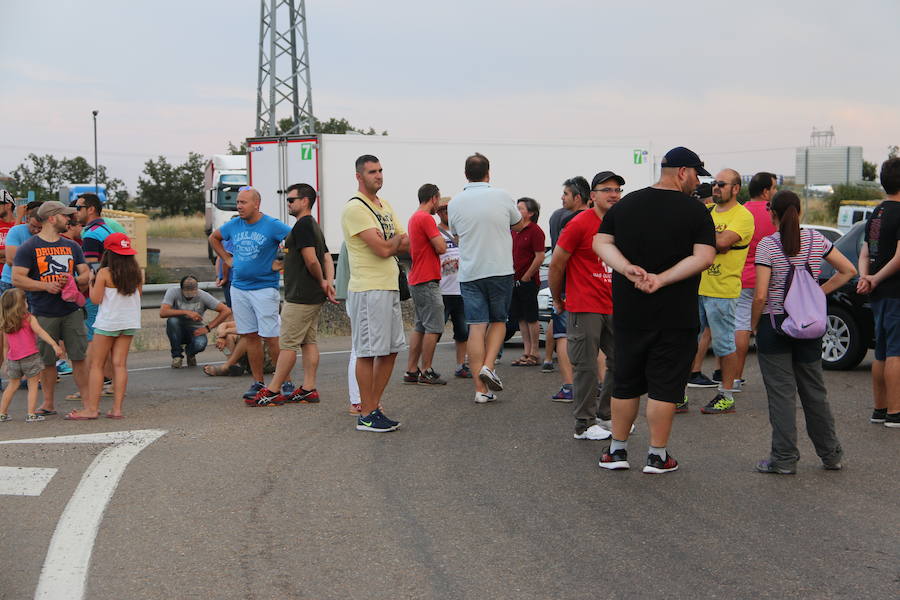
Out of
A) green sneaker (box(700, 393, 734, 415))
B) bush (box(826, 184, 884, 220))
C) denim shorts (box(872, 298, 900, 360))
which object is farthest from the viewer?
bush (box(826, 184, 884, 220))

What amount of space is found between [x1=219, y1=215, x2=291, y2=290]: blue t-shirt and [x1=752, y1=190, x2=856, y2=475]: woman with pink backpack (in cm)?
466

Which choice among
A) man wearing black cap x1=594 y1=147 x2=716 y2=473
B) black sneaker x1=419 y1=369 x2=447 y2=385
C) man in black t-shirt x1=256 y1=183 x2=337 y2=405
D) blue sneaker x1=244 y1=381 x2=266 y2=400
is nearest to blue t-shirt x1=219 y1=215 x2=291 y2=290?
man in black t-shirt x1=256 y1=183 x2=337 y2=405

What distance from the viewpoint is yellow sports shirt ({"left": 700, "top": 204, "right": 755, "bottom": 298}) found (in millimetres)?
9086

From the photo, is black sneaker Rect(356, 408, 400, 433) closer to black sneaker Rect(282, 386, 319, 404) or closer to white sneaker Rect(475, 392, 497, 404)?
white sneaker Rect(475, 392, 497, 404)

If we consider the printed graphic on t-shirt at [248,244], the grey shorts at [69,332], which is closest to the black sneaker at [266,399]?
the printed graphic on t-shirt at [248,244]

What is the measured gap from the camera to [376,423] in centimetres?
812

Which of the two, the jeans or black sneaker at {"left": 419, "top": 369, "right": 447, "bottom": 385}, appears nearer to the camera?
black sneaker at {"left": 419, "top": 369, "right": 447, "bottom": 385}

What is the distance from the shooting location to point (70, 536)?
5.46 m

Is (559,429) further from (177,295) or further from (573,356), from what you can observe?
(177,295)

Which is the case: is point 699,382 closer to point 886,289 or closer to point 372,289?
point 886,289

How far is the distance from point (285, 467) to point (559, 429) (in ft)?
7.58

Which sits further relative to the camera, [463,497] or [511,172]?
[511,172]

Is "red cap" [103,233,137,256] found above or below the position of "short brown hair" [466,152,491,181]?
below

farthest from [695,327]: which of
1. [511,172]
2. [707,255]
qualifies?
[511,172]
